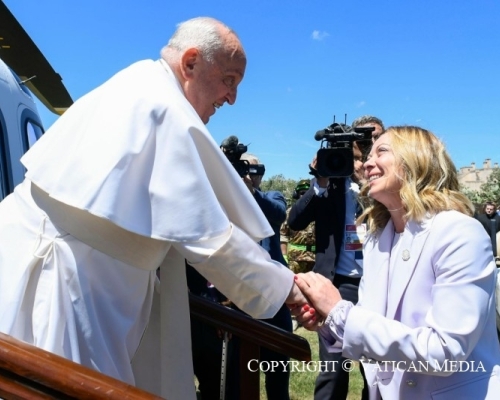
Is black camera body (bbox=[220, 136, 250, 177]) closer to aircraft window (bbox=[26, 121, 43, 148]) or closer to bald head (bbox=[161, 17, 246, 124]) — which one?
aircraft window (bbox=[26, 121, 43, 148])

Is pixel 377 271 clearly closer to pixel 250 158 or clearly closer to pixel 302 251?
pixel 250 158

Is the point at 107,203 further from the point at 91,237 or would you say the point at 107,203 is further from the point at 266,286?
the point at 266,286

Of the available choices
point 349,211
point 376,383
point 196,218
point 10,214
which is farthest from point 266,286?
point 349,211

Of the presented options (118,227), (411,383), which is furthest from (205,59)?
(411,383)

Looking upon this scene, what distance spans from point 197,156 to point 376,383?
3.73 ft

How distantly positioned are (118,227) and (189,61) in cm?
64

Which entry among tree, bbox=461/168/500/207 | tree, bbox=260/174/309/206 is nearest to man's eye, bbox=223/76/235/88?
tree, bbox=461/168/500/207

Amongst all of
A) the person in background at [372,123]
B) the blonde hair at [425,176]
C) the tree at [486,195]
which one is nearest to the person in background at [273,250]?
the person in background at [372,123]

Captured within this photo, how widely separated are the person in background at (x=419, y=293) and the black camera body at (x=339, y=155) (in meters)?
1.35

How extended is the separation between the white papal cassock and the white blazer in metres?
0.49

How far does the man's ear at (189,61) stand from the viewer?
1787 mm

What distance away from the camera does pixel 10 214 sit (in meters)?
1.64

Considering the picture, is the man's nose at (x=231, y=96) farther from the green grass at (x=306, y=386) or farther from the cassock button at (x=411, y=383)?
the green grass at (x=306, y=386)

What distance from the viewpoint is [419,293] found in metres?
1.85
